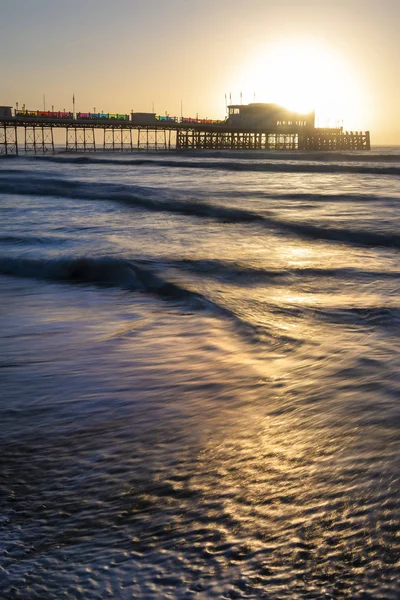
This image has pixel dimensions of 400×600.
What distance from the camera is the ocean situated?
6.73 ft

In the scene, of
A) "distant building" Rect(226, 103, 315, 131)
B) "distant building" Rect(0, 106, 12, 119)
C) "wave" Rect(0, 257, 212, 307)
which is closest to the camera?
"wave" Rect(0, 257, 212, 307)

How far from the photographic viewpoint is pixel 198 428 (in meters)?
3.16

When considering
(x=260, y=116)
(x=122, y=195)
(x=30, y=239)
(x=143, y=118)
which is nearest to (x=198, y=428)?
(x=30, y=239)

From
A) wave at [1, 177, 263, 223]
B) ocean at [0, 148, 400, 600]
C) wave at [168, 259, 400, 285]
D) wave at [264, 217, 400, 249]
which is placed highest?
wave at [1, 177, 263, 223]

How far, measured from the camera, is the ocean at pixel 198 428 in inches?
80.7

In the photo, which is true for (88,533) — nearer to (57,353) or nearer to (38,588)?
(38,588)

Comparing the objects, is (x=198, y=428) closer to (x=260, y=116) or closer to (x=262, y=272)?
(x=262, y=272)

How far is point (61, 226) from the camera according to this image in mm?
11023

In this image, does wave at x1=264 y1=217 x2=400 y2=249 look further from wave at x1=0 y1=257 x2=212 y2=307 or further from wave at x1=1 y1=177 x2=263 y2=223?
wave at x1=0 y1=257 x2=212 y2=307

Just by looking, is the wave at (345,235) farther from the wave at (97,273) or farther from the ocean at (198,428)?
A: the wave at (97,273)

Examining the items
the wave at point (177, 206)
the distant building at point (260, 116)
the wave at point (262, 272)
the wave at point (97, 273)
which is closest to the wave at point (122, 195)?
the wave at point (177, 206)

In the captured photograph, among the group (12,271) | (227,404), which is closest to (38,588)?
(227,404)

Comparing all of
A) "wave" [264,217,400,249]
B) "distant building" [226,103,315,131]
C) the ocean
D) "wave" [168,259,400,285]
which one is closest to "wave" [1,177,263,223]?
"wave" [264,217,400,249]

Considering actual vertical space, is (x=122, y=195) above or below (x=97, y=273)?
above
